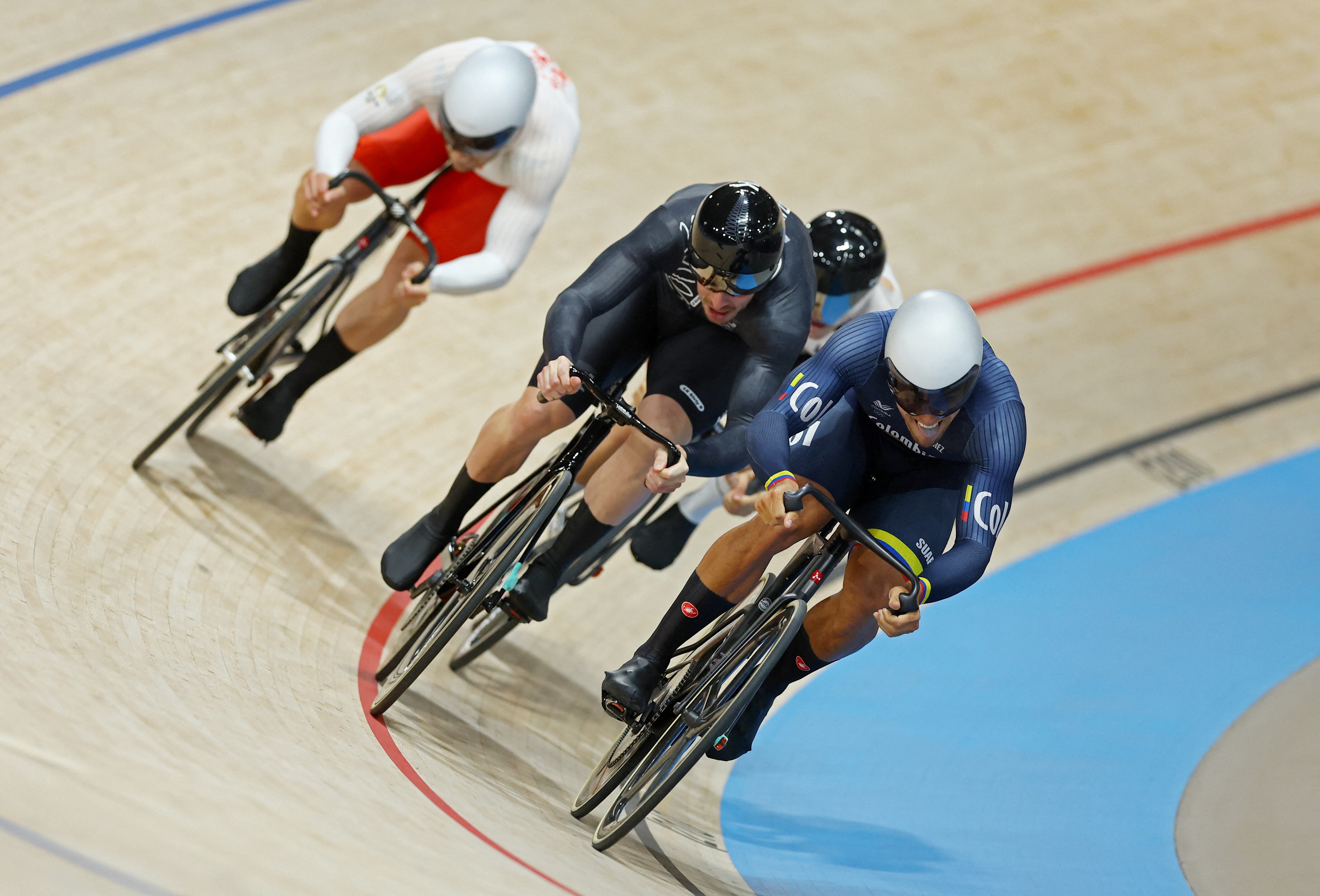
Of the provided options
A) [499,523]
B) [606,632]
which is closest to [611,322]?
[499,523]

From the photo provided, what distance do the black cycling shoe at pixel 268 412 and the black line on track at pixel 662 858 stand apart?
1.73m

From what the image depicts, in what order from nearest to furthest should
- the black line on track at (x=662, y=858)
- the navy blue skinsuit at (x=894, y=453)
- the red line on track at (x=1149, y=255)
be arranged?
the navy blue skinsuit at (x=894, y=453) < the black line on track at (x=662, y=858) < the red line on track at (x=1149, y=255)

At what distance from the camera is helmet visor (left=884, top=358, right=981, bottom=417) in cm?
266

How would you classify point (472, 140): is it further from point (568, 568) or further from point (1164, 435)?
point (1164, 435)

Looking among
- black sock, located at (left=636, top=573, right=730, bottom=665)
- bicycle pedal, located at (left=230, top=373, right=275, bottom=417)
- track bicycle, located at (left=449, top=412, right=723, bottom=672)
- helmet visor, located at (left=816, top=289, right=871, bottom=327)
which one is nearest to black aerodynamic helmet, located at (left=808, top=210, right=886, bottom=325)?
helmet visor, located at (left=816, top=289, right=871, bottom=327)

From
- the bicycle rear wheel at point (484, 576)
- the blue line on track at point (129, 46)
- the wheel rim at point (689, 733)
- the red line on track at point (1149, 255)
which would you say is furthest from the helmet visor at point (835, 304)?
the blue line on track at point (129, 46)

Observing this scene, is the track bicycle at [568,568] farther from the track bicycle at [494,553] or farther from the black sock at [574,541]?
the track bicycle at [494,553]

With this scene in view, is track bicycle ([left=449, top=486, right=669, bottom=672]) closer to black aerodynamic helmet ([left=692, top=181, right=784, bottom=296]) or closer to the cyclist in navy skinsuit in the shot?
the cyclist in navy skinsuit

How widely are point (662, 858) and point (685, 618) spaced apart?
1.96 ft

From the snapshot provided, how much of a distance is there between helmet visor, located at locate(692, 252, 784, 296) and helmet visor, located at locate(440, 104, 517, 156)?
0.86 meters

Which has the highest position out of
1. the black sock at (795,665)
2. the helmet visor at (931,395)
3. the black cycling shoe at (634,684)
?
the helmet visor at (931,395)

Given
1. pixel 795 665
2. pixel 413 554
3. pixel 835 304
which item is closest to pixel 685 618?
pixel 795 665

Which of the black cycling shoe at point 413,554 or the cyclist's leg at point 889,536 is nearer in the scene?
the cyclist's leg at point 889,536

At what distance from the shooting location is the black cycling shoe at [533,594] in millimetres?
3250
